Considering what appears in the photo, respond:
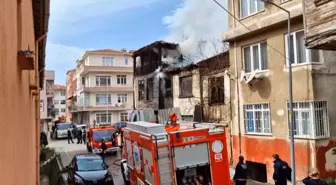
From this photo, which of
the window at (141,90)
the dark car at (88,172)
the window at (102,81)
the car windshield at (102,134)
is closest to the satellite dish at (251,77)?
the dark car at (88,172)

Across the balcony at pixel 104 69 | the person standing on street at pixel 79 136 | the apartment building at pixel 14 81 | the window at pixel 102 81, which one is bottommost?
the person standing on street at pixel 79 136

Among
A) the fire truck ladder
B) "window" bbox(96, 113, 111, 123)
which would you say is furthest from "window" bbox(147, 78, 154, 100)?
"window" bbox(96, 113, 111, 123)

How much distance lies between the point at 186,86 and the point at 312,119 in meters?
12.8

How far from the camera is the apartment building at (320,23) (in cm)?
336

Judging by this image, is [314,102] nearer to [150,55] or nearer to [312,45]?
[312,45]

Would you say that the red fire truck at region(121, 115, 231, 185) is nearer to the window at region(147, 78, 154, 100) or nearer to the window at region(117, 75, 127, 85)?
the window at region(147, 78, 154, 100)

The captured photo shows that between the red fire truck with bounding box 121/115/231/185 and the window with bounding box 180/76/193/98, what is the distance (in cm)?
1352

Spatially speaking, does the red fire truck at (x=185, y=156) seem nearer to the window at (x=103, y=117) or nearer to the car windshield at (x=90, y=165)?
the car windshield at (x=90, y=165)

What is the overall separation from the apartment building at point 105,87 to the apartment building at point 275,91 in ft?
137

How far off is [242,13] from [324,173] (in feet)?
27.0

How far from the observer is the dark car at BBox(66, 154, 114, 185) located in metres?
13.9

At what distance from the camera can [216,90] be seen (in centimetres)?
2091

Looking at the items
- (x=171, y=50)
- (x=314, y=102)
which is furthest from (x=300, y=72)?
(x=171, y=50)

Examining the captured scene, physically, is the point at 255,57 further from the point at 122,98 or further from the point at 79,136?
the point at 122,98
